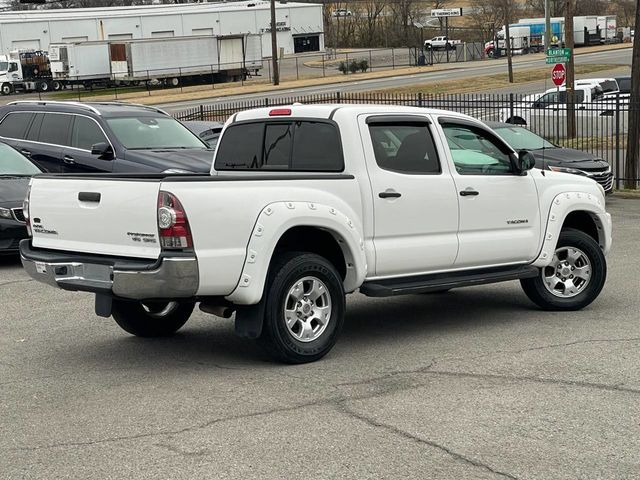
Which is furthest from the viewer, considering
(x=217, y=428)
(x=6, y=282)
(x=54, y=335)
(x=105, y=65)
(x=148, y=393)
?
(x=105, y=65)

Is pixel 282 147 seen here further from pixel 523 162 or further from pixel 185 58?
pixel 185 58

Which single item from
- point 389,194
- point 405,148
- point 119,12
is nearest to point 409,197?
point 389,194

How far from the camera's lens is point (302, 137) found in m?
8.55

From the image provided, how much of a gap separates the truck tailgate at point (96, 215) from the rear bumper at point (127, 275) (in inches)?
3.4

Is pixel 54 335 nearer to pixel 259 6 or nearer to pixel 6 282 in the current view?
pixel 6 282

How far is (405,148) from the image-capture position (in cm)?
863

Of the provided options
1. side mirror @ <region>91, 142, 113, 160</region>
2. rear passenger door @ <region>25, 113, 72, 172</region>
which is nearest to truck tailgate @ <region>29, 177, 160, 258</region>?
side mirror @ <region>91, 142, 113, 160</region>

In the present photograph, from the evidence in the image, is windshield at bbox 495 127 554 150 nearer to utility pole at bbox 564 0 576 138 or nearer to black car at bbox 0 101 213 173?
black car at bbox 0 101 213 173

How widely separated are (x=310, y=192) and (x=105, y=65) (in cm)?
6526

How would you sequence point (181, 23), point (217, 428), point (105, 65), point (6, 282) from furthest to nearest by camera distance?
1. point (181, 23)
2. point (105, 65)
3. point (6, 282)
4. point (217, 428)

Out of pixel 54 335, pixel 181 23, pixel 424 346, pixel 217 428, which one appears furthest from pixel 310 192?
pixel 181 23

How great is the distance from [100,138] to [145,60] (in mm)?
54076

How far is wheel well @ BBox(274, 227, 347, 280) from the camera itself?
7977mm

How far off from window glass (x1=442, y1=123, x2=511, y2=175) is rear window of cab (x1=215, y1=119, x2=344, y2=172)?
3.89 ft
